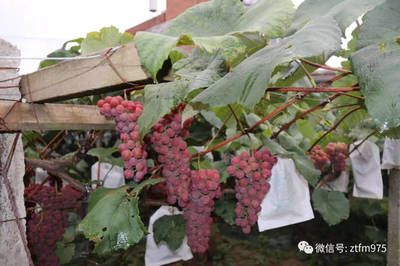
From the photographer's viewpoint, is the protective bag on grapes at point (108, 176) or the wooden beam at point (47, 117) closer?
the wooden beam at point (47, 117)

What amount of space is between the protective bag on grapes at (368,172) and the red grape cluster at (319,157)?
0.49ft

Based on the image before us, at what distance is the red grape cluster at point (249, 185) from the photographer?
1402 mm

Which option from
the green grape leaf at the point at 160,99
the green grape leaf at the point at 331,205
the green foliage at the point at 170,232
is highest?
the green grape leaf at the point at 160,99

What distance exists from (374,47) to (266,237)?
3858mm

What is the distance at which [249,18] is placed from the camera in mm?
1056

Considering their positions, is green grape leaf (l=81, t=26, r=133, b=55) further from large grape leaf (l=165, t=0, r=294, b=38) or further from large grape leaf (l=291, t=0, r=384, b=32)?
large grape leaf (l=291, t=0, r=384, b=32)

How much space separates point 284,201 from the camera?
1.72 meters

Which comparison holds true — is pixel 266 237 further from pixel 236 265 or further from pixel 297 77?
pixel 297 77

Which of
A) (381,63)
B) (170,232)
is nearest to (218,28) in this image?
(381,63)

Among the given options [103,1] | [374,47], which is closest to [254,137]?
[374,47]

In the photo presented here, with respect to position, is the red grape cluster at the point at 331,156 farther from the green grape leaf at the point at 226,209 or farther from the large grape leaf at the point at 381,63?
the large grape leaf at the point at 381,63

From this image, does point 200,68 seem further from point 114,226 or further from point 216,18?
point 114,226

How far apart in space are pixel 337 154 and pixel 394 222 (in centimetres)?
48

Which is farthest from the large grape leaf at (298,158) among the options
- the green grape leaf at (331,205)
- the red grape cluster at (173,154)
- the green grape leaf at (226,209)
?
the green grape leaf at (331,205)
